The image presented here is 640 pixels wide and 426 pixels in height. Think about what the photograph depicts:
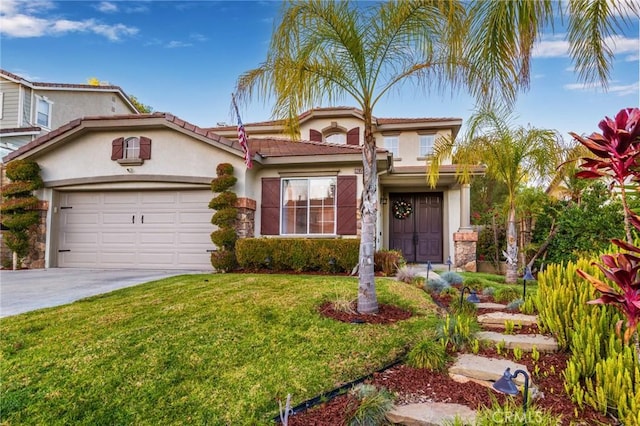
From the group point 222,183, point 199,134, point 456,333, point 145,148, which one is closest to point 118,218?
point 145,148

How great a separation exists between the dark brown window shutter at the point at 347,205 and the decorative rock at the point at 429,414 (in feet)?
22.7

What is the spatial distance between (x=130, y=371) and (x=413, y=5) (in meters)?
5.05

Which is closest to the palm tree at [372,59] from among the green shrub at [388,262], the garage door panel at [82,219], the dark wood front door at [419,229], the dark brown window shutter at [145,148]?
the green shrub at [388,262]

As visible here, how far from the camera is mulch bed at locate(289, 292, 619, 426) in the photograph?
2617mm

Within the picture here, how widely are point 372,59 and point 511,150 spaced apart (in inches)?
194

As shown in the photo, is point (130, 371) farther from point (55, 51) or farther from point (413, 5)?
point (55, 51)

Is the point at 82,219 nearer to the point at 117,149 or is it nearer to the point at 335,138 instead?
the point at 117,149

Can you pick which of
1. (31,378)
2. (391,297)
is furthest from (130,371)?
(391,297)

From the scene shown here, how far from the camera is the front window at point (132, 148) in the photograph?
10.1 m

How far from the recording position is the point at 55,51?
45.2 feet

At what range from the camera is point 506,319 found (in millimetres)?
4277

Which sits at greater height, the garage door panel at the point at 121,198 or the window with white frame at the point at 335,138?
the window with white frame at the point at 335,138

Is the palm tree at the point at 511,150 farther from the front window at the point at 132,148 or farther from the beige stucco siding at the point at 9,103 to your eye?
the beige stucco siding at the point at 9,103

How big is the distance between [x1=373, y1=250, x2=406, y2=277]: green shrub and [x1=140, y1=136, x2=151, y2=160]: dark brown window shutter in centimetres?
661
